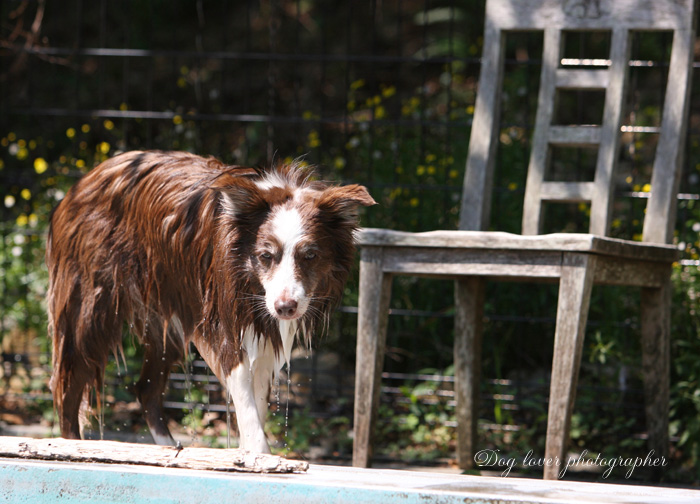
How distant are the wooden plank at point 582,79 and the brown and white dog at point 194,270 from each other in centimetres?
130

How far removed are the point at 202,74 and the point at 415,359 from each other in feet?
14.1

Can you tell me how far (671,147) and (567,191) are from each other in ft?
1.53

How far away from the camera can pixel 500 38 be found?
4.00 meters

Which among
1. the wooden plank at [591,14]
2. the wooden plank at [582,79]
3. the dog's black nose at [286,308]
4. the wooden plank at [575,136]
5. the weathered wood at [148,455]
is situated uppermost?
the wooden plank at [591,14]

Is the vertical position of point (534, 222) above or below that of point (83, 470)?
above

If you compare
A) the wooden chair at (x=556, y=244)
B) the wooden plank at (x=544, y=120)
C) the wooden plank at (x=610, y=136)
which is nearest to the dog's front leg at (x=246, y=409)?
the wooden chair at (x=556, y=244)

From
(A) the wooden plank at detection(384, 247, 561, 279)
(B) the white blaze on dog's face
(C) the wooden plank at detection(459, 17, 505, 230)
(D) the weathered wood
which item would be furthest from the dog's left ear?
(D) the weathered wood

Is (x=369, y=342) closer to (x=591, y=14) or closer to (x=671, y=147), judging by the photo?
(x=671, y=147)

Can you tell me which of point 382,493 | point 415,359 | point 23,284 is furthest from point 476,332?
point 23,284

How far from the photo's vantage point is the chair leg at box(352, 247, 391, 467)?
3424mm

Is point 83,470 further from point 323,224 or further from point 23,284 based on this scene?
point 23,284

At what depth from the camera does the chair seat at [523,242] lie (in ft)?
10.3

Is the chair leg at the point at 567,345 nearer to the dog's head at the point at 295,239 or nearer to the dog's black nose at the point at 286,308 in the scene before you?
the dog's head at the point at 295,239

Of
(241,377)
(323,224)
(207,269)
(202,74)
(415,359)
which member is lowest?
(415,359)
